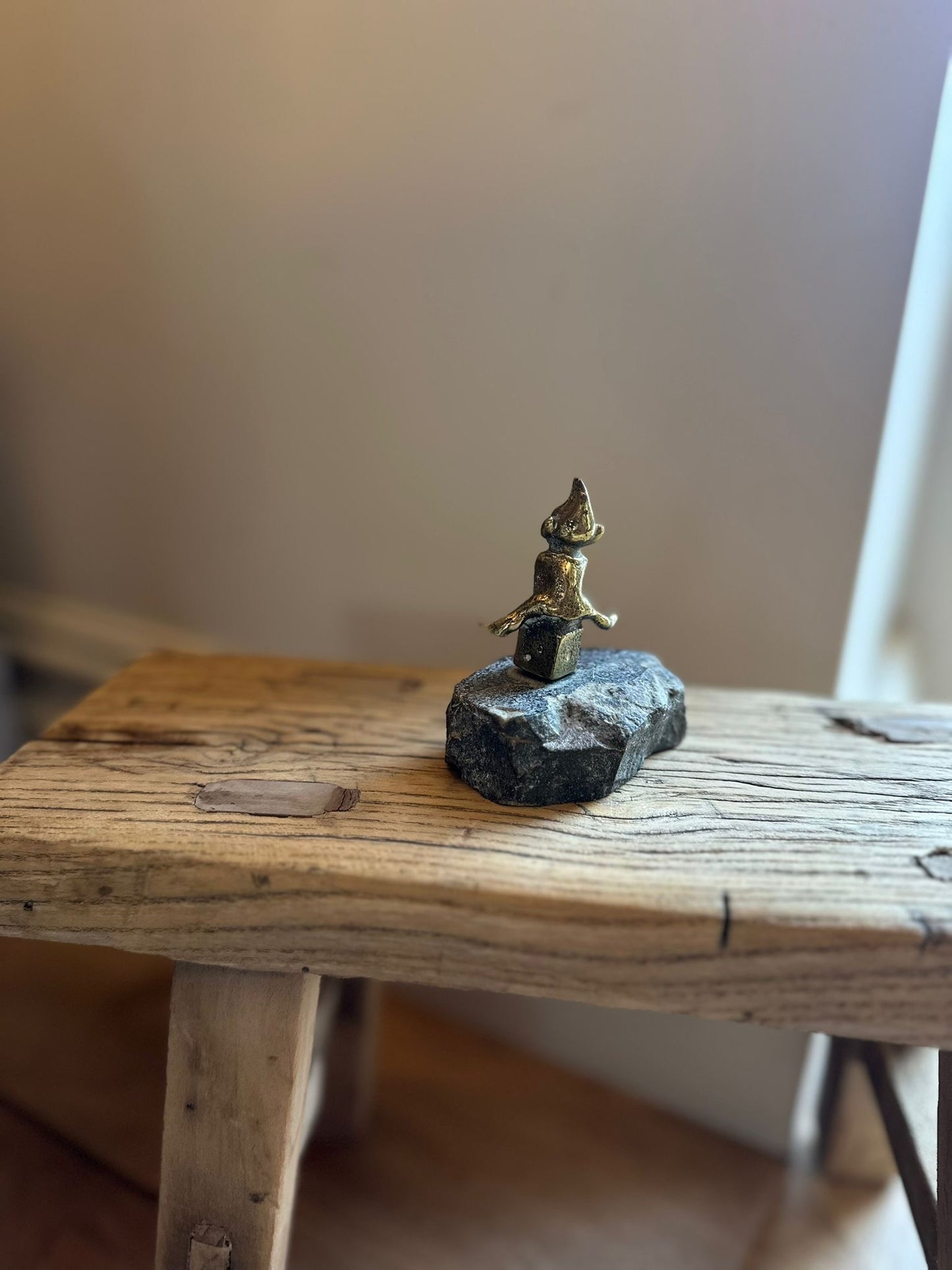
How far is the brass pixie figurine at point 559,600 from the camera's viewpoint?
22.6 inches

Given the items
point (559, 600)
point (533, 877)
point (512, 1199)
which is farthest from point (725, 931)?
point (512, 1199)

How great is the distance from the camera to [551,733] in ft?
1.75

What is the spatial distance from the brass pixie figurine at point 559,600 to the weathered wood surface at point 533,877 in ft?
0.32

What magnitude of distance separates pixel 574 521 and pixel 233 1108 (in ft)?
1.32

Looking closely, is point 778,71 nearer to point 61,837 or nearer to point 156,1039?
point 61,837

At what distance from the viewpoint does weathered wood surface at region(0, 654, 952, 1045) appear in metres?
0.46


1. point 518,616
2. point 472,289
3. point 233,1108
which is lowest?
point 233,1108

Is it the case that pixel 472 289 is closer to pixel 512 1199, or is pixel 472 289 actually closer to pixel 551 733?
pixel 551 733

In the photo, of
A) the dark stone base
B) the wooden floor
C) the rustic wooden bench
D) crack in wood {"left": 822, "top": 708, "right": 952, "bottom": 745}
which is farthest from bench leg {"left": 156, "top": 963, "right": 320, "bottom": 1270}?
crack in wood {"left": 822, "top": 708, "right": 952, "bottom": 745}

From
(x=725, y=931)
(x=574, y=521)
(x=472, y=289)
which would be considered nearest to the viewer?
(x=725, y=931)

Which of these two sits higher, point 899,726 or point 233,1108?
point 899,726

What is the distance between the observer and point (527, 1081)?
98cm

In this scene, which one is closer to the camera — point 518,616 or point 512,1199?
point 518,616

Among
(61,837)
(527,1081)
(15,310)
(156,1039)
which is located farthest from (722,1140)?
(15,310)
